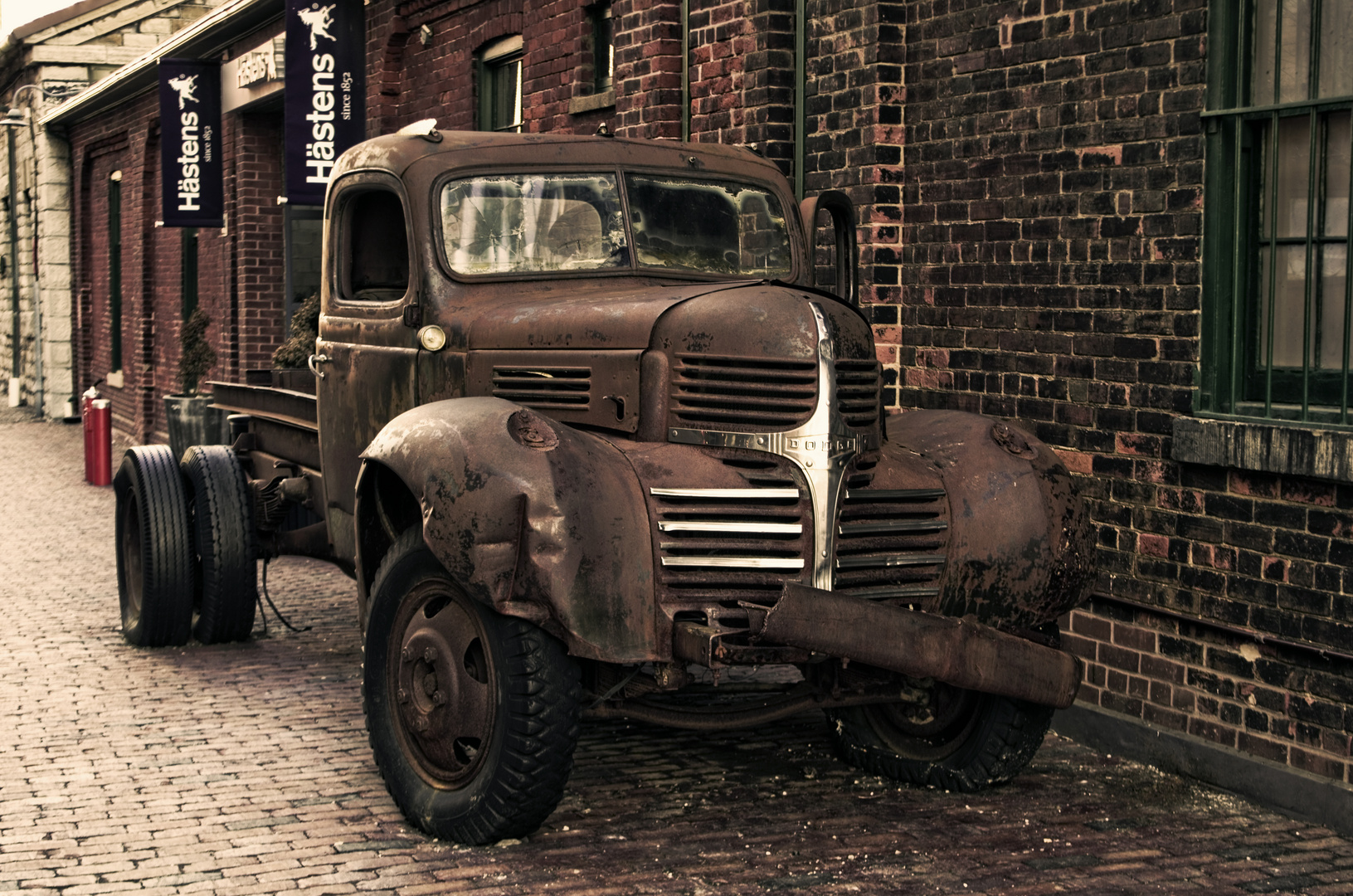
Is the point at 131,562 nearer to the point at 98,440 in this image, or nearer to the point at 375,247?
the point at 375,247

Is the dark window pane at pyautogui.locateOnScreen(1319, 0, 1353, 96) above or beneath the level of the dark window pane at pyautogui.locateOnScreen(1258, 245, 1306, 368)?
above

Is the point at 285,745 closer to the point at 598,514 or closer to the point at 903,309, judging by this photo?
the point at 598,514

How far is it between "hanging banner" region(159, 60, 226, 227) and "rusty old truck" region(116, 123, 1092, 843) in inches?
504

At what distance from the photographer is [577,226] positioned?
6492mm

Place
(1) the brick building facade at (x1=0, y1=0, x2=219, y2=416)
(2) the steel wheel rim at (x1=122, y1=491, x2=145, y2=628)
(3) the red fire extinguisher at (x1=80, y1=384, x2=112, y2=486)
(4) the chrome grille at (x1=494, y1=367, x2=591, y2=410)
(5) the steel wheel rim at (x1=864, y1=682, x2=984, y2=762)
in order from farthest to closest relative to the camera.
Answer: (1) the brick building facade at (x1=0, y1=0, x2=219, y2=416)
(3) the red fire extinguisher at (x1=80, y1=384, x2=112, y2=486)
(2) the steel wheel rim at (x1=122, y1=491, x2=145, y2=628)
(5) the steel wheel rim at (x1=864, y1=682, x2=984, y2=762)
(4) the chrome grille at (x1=494, y1=367, x2=591, y2=410)

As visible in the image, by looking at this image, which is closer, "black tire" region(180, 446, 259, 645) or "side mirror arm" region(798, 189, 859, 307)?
"side mirror arm" region(798, 189, 859, 307)

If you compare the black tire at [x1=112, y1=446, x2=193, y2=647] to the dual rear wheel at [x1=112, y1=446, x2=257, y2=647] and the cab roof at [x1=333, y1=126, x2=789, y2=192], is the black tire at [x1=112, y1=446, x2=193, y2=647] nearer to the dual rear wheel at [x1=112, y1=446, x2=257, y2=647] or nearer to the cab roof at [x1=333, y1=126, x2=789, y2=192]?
the dual rear wheel at [x1=112, y1=446, x2=257, y2=647]

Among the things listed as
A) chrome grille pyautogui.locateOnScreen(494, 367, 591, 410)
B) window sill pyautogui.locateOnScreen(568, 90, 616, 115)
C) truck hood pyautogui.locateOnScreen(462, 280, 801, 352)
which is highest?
window sill pyautogui.locateOnScreen(568, 90, 616, 115)

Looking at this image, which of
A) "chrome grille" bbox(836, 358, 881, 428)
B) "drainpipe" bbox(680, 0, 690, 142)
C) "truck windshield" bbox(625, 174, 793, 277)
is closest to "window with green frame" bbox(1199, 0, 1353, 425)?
"chrome grille" bbox(836, 358, 881, 428)

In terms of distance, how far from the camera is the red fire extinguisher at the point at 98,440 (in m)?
16.6

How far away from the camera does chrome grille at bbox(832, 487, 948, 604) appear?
213 inches

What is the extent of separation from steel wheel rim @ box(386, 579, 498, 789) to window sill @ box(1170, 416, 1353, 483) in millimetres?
2840

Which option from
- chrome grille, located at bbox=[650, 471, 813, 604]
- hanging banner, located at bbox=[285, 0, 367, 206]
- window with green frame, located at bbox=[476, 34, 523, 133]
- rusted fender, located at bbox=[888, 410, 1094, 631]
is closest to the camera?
chrome grille, located at bbox=[650, 471, 813, 604]

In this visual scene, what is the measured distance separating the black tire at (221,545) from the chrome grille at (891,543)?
4.10 metres
